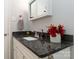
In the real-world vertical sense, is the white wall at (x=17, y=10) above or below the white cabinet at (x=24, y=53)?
above

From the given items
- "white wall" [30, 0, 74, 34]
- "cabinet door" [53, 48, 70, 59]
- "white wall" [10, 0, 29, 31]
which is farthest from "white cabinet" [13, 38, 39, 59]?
"white wall" [10, 0, 29, 31]

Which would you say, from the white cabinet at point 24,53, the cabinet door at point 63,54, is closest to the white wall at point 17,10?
the white cabinet at point 24,53

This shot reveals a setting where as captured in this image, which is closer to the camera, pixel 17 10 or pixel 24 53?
pixel 24 53

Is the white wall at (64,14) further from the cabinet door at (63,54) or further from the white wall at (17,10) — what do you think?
the white wall at (17,10)

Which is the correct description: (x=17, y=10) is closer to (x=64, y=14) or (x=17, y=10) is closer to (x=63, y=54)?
(x=64, y=14)

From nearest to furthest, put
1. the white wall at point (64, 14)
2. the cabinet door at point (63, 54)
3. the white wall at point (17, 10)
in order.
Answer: the cabinet door at point (63, 54) < the white wall at point (64, 14) < the white wall at point (17, 10)

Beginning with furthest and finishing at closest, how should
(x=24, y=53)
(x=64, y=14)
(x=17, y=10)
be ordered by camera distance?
1. (x=17, y=10)
2. (x=24, y=53)
3. (x=64, y=14)

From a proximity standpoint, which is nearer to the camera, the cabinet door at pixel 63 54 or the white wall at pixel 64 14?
the cabinet door at pixel 63 54

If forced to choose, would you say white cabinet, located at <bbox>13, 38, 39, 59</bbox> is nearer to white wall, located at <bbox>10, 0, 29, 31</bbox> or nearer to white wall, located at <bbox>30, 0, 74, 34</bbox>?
white wall, located at <bbox>30, 0, 74, 34</bbox>

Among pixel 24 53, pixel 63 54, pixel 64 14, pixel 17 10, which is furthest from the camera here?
pixel 17 10

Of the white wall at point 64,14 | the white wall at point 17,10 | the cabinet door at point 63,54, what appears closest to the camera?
the cabinet door at point 63,54

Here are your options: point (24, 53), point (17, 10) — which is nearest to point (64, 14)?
point (24, 53)
